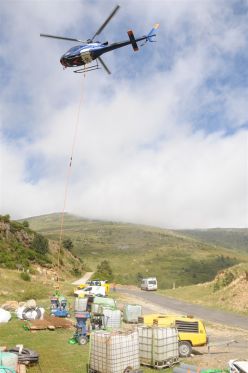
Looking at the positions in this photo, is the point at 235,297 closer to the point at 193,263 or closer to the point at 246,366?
the point at 246,366

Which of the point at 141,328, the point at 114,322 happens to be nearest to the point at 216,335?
the point at 114,322

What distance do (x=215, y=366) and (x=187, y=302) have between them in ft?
99.0

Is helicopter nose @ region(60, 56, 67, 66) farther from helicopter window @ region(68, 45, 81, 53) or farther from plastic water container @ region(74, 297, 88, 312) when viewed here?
plastic water container @ region(74, 297, 88, 312)

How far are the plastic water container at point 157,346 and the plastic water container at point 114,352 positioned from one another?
1120 mm

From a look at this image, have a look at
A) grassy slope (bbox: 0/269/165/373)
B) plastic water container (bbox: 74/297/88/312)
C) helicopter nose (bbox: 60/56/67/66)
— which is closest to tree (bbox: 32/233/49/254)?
grassy slope (bbox: 0/269/165/373)

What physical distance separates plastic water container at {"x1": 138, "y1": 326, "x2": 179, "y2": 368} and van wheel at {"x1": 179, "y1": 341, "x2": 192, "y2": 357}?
75.9 inches

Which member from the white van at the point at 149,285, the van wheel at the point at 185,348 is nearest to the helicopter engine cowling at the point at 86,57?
the van wheel at the point at 185,348

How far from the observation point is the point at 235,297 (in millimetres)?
43031

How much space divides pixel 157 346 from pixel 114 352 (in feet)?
8.24

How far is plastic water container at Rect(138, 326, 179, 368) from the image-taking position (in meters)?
17.0

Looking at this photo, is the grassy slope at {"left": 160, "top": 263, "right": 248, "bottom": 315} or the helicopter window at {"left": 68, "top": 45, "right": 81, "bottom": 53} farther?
the grassy slope at {"left": 160, "top": 263, "right": 248, "bottom": 315}

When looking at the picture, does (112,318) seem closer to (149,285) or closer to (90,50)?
(90,50)

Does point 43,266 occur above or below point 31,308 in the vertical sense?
above

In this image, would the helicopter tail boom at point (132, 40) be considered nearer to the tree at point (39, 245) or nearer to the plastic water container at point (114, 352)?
the plastic water container at point (114, 352)
